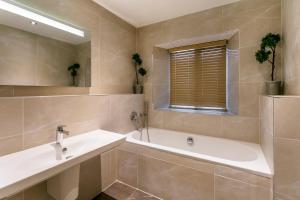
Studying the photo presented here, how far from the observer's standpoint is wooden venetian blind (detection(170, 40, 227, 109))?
2.29 meters

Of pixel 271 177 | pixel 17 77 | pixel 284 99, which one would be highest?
pixel 17 77

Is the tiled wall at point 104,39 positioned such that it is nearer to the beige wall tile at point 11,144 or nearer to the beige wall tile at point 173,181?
the beige wall tile at point 11,144

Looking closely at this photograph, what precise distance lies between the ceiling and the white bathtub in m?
1.78

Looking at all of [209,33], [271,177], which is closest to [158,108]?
[209,33]

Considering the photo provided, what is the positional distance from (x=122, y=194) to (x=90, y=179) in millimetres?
413

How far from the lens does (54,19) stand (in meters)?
1.49

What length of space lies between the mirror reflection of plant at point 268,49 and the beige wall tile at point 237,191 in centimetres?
121

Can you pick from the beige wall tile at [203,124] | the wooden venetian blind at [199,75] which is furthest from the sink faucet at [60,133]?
the wooden venetian blind at [199,75]

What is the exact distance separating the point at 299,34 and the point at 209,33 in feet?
3.42

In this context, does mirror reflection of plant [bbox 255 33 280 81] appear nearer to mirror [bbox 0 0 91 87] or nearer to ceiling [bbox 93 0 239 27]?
ceiling [bbox 93 0 239 27]

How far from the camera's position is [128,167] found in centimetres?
185

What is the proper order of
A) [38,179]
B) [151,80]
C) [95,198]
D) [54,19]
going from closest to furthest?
1. [38,179]
2. [54,19]
3. [95,198]
4. [151,80]

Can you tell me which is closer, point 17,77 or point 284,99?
point 284,99

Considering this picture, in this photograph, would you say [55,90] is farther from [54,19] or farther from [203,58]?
[203,58]
